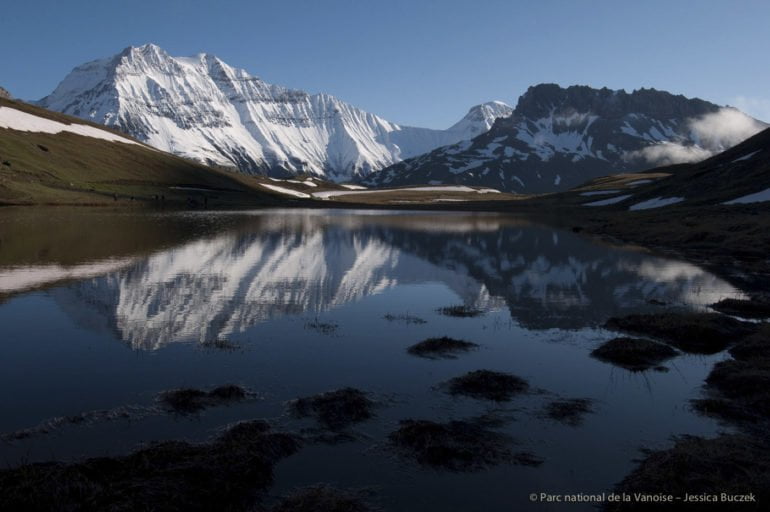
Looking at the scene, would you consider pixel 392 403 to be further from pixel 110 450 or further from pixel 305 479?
pixel 110 450

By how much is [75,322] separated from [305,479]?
1822 centimetres

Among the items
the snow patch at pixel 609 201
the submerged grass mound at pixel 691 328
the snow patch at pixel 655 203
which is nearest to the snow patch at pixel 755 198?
the snow patch at pixel 655 203

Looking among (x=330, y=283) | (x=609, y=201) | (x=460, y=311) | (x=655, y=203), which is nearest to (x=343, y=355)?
(x=460, y=311)

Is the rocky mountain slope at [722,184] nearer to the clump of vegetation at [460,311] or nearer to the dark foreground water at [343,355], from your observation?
the dark foreground water at [343,355]

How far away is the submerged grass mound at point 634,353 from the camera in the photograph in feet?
68.3

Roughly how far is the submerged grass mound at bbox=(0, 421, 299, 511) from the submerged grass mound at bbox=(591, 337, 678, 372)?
1387 centimetres

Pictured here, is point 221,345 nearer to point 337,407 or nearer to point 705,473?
point 337,407

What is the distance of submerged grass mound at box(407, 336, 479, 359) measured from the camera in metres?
21.7

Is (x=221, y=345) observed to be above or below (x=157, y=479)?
below

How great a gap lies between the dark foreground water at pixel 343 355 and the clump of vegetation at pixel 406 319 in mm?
623

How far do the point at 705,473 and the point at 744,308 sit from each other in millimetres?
22185

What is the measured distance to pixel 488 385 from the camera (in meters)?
17.9

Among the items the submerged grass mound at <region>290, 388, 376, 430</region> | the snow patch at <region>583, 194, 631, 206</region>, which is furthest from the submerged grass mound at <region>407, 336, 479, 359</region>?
the snow patch at <region>583, 194, 631, 206</region>

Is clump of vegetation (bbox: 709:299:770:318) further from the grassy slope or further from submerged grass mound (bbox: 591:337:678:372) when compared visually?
the grassy slope
